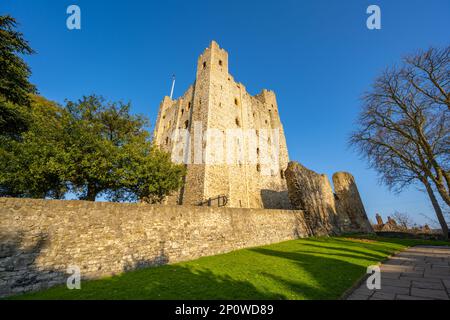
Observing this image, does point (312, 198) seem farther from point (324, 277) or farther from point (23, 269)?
point (23, 269)

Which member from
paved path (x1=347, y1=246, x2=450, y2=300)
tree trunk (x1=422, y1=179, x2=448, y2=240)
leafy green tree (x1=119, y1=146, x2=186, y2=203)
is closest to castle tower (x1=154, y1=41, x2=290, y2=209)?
leafy green tree (x1=119, y1=146, x2=186, y2=203)

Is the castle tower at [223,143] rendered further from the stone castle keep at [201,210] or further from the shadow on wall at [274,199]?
the stone castle keep at [201,210]

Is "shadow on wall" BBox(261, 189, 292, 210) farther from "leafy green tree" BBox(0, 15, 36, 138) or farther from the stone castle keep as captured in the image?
"leafy green tree" BBox(0, 15, 36, 138)

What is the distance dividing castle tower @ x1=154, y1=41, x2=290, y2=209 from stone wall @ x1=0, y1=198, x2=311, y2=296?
7.64 meters

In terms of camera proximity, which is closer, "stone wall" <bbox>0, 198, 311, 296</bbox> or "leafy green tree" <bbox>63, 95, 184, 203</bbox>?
"stone wall" <bbox>0, 198, 311, 296</bbox>

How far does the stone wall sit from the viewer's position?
457 cm

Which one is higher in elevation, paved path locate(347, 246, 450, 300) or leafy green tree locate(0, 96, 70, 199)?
leafy green tree locate(0, 96, 70, 199)

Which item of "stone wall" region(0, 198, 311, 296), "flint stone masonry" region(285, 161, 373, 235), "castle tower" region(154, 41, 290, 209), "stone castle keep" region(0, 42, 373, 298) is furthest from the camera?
"castle tower" region(154, 41, 290, 209)

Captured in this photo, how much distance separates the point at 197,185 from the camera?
1655 centimetres

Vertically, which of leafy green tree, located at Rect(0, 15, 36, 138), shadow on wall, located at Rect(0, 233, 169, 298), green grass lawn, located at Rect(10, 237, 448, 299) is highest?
leafy green tree, located at Rect(0, 15, 36, 138)

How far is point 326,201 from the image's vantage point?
17562 millimetres

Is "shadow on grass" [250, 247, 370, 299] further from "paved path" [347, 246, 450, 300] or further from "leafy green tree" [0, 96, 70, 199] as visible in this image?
"leafy green tree" [0, 96, 70, 199]

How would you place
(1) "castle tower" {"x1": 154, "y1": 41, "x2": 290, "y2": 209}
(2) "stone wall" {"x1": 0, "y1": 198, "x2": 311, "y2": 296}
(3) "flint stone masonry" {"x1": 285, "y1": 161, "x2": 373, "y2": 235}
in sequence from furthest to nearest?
1. (1) "castle tower" {"x1": 154, "y1": 41, "x2": 290, "y2": 209}
2. (3) "flint stone masonry" {"x1": 285, "y1": 161, "x2": 373, "y2": 235}
3. (2) "stone wall" {"x1": 0, "y1": 198, "x2": 311, "y2": 296}
